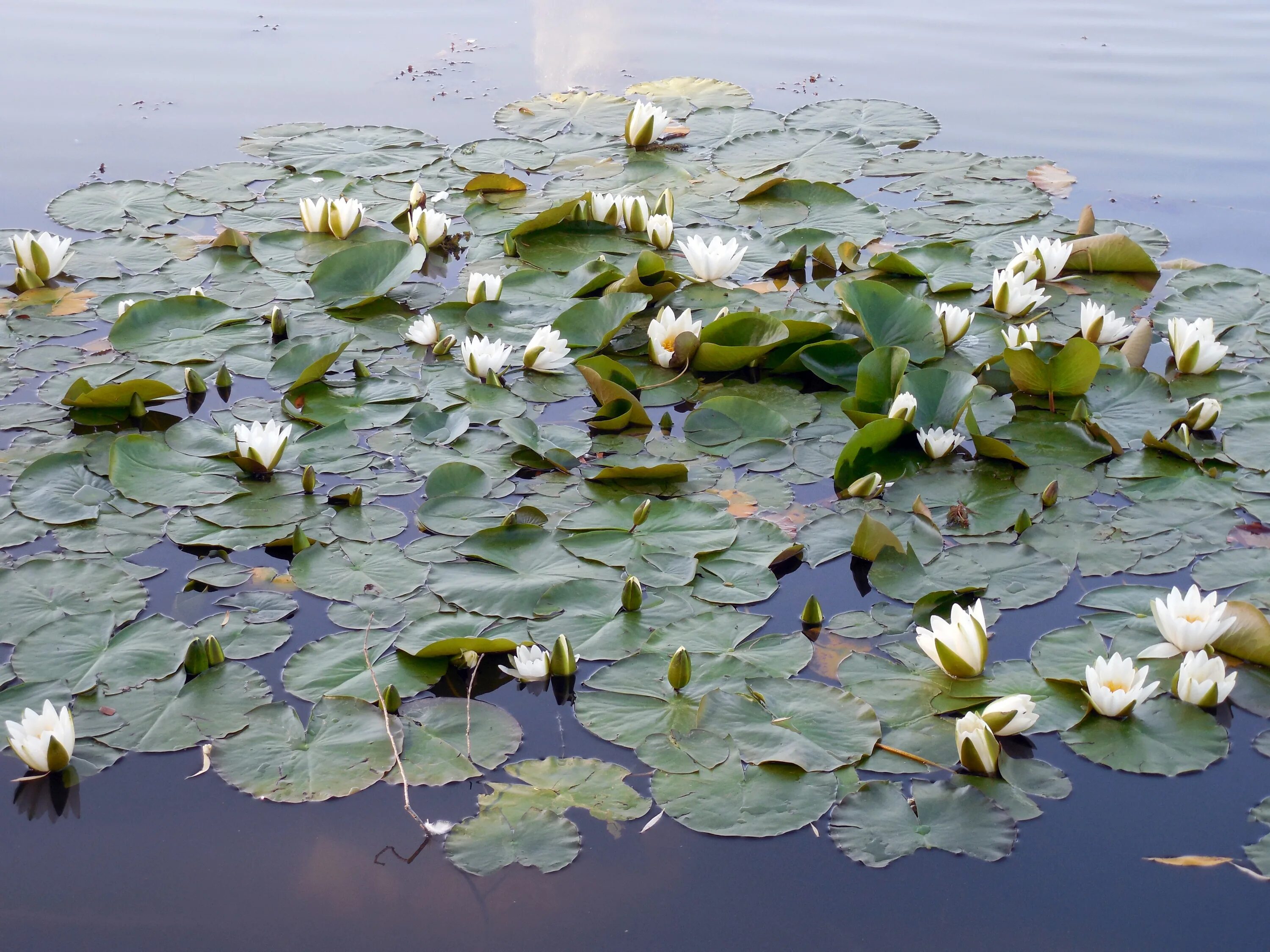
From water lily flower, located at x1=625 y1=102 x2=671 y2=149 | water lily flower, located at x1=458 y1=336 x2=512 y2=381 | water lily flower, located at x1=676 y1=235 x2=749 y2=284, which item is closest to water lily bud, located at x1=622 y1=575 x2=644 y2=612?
water lily flower, located at x1=458 y1=336 x2=512 y2=381

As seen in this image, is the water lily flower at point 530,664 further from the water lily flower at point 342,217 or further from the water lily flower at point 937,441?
the water lily flower at point 342,217

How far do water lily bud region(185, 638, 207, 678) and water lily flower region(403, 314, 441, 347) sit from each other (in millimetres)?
1641

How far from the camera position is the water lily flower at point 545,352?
3707 millimetres

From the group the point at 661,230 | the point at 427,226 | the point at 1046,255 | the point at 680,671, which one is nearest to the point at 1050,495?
the point at 680,671

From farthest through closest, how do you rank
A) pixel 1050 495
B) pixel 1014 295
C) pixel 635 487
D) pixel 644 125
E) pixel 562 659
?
pixel 644 125 → pixel 1014 295 → pixel 635 487 → pixel 1050 495 → pixel 562 659

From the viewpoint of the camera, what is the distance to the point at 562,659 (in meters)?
2.51

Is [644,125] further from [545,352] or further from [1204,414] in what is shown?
[1204,414]

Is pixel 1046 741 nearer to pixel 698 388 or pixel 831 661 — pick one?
pixel 831 661

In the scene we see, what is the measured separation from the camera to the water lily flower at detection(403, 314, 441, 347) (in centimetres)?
387

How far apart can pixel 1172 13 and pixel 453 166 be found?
6.37 metres

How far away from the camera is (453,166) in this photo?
209 inches

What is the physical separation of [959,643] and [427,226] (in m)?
2.94

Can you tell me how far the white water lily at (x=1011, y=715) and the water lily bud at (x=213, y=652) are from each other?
5.55 feet

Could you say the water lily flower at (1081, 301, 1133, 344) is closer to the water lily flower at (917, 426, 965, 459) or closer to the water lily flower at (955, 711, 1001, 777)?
the water lily flower at (917, 426, 965, 459)
